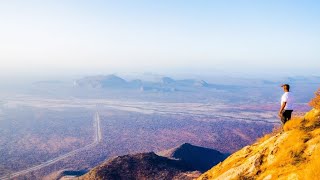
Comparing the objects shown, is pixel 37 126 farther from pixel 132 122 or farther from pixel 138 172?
pixel 138 172

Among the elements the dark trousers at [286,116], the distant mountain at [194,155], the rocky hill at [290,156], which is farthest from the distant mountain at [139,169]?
the rocky hill at [290,156]

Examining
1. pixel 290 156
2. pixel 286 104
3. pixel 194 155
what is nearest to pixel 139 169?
pixel 286 104

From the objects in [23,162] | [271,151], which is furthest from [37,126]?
[271,151]

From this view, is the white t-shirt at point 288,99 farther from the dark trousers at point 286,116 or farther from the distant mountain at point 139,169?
the distant mountain at point 139,169

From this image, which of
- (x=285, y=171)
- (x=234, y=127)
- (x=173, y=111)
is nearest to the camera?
(x=285, y=171)

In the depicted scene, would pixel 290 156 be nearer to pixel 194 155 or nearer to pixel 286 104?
pixel 286 104

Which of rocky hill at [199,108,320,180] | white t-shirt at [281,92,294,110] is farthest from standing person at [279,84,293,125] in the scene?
rocky hill at [199,108,320,180]

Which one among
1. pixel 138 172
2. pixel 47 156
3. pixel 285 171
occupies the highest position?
pixel 285 171
